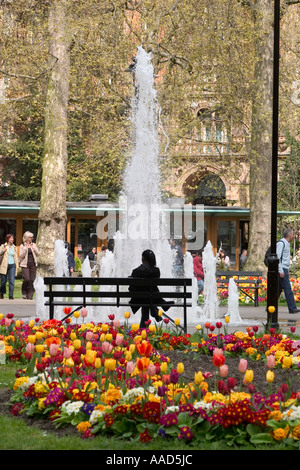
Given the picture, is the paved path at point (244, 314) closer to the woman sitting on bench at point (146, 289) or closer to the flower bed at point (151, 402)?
the woman sitting on bench at point (146, 289)

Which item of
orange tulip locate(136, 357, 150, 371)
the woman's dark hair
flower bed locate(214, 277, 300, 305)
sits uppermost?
the woman's dark hair

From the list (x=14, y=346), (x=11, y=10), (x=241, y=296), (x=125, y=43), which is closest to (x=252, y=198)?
(x=241, y=296)

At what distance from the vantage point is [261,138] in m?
23.4

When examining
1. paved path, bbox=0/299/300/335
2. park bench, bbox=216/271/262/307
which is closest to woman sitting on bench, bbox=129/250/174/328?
paved path, bbox=0/299/300/335

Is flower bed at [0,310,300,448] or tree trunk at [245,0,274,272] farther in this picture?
tree trunk at [245,0,274,272]

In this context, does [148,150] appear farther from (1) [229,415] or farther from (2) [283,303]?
(1) [229,415]

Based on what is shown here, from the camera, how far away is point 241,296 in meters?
19.3

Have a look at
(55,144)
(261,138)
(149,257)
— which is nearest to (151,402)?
(149,257)

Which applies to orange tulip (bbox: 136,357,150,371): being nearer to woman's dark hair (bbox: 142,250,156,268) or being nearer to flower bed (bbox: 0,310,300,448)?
flower bed (bbox: 0,310,300,448)

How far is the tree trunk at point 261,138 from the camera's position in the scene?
22781mm

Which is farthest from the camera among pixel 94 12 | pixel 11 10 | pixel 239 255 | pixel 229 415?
pixel 239 255

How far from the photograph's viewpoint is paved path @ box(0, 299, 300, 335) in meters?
13.3

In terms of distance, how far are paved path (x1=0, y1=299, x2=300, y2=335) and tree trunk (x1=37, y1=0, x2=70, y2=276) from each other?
107 inches
